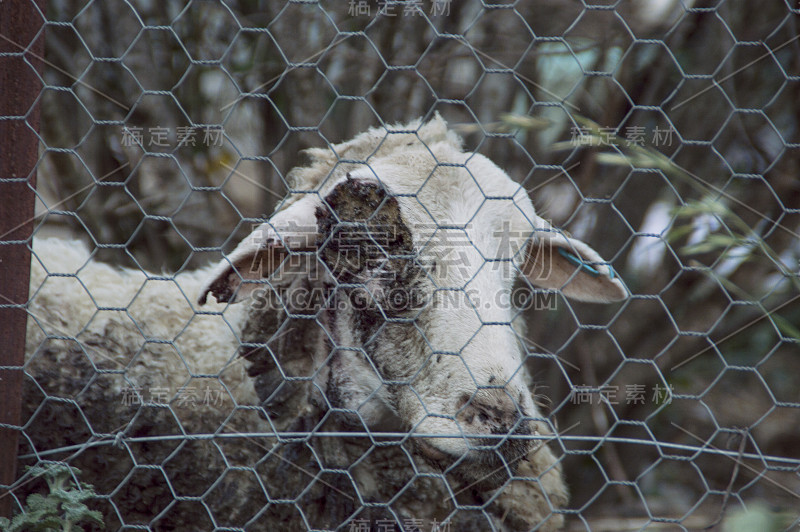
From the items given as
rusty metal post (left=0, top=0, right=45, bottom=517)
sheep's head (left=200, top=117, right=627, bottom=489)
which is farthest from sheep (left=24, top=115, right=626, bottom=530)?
rusty metal post (left=0, top=0, right=45, bottom=517)

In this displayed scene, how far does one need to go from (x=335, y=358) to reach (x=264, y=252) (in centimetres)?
40

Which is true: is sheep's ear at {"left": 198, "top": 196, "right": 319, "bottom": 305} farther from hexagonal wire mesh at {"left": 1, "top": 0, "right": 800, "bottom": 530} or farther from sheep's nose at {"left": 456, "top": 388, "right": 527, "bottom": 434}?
sheep's nose at {"left": 456, "top": 388, "right": 527, "bottom": 434}

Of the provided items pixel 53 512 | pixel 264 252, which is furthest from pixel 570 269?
pixel 53 512

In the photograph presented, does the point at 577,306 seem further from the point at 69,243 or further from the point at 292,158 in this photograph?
the point at 69,243

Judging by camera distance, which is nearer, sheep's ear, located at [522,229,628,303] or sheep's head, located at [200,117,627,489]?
sheep's head, located at [200,117,627,489]

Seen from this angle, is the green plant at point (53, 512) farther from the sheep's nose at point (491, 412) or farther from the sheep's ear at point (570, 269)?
the sheep's ear at point (570, 269)

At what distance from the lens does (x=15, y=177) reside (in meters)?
1.91

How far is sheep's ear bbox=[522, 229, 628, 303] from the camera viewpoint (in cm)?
228

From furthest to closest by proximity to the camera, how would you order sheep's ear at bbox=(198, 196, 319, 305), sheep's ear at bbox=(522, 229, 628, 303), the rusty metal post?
sheep's ear at bbox=(522, 229, 628, 303)
sheep's ear at bbox=(198, 196, 319, 305)
the rusty metal post

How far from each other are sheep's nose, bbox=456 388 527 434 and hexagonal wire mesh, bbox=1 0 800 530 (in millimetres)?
308

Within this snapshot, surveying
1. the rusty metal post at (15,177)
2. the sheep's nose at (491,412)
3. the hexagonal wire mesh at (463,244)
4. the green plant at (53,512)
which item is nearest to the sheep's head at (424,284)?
the sheep's nose at (491,412)

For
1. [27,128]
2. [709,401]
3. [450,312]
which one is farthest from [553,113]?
[27,128]

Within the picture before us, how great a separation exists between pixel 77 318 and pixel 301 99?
1.99 m

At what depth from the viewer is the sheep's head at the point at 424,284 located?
6.15 ft
